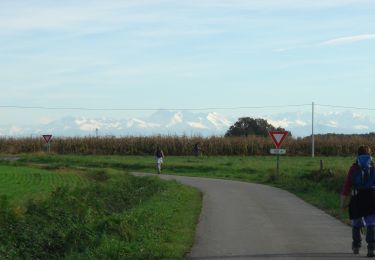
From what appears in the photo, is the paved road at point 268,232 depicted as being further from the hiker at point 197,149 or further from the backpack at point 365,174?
the hiker at point 197,149

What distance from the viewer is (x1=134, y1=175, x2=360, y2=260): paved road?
11.8m

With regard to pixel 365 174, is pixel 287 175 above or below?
below

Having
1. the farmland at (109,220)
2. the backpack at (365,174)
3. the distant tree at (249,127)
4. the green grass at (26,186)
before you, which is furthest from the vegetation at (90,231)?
the distant tree at (249,127)

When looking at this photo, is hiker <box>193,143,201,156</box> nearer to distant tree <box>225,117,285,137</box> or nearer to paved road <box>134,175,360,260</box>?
distant tree <box>225,117,285,137</box>

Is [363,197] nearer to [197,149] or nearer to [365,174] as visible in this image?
[365,174]

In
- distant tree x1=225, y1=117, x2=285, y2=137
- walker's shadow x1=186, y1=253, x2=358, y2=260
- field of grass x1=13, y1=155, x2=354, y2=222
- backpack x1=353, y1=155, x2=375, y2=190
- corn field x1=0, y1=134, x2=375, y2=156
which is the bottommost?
walker's shadow x1=186, y1=253, x2=358, y2=260

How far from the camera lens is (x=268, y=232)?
14703 mm

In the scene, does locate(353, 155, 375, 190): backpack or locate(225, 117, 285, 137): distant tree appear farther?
locate(225, 117, 285, 137): distant tree

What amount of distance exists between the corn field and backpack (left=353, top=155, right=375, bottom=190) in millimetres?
65395

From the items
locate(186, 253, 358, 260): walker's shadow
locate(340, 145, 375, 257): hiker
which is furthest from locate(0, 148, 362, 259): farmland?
locate(340, 145, 375, 257): hiker

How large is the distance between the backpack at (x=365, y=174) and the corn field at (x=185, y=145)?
6540 cm

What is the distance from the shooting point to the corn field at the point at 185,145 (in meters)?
78.3

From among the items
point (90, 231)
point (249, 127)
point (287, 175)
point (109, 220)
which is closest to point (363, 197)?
point (109, 220)

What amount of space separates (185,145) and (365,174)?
6844 cm
